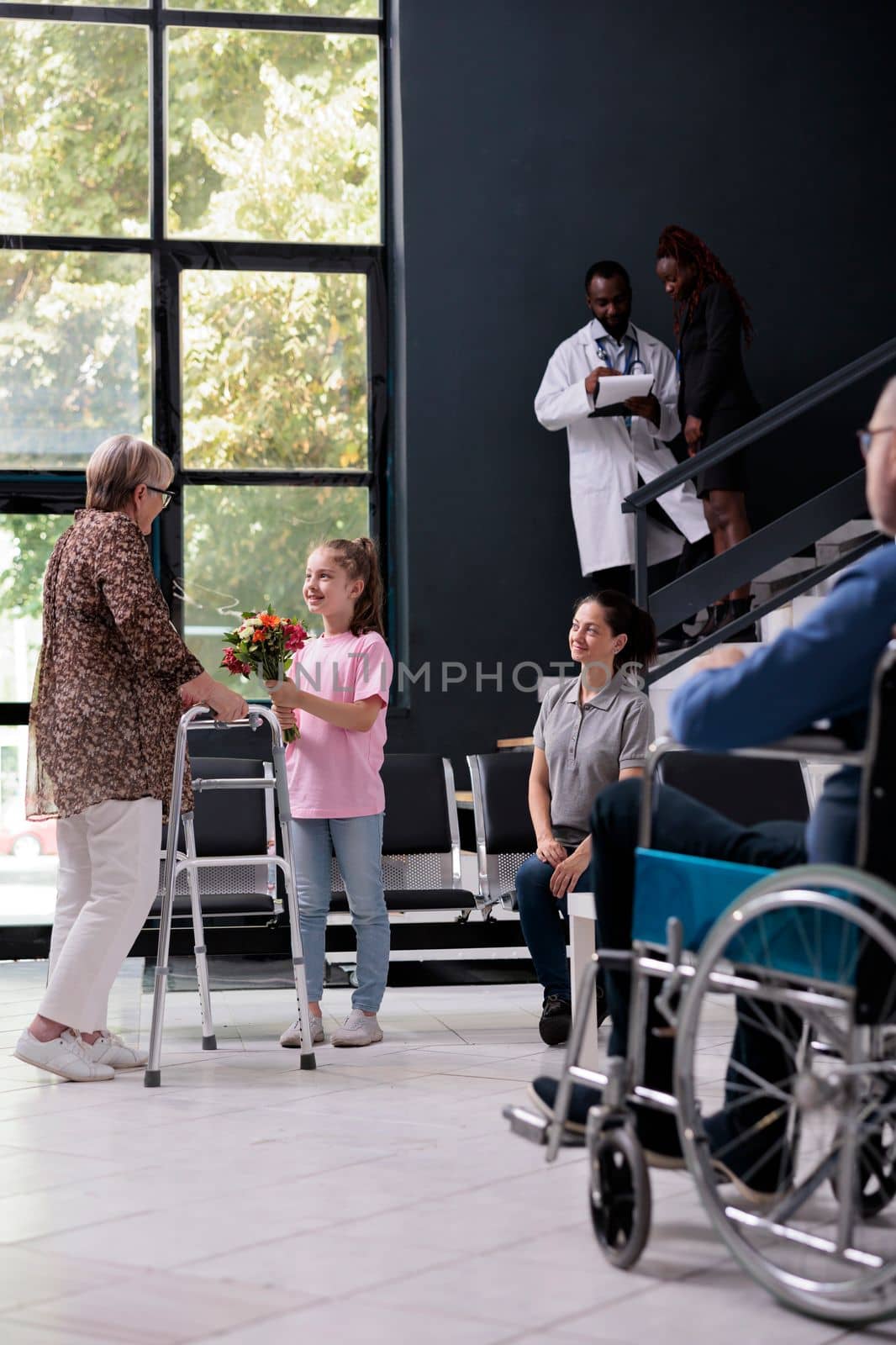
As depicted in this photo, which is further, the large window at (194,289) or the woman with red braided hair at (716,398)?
the large window at (194,289)

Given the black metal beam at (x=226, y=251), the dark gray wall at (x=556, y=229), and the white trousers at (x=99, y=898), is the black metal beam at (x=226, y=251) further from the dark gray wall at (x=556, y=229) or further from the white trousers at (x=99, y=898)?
the white trousers at (x=99, y=898)

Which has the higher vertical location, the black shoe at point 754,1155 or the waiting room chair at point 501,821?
the waiting room chair at point 501,821

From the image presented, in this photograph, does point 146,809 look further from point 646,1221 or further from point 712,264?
point 712,264

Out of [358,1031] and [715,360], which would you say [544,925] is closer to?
[358,1031]

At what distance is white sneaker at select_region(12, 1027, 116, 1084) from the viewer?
3643mm

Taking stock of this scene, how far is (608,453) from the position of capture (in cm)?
682

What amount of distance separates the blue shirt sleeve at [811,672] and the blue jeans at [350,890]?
218 cm

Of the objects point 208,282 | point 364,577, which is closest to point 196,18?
point 208,282

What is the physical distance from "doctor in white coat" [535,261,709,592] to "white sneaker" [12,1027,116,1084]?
3.65 metres

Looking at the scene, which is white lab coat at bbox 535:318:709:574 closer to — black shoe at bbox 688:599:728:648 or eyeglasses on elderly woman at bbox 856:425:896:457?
black shoe at bbox 688:599:728:648

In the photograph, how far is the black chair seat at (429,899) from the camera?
15.5 feet

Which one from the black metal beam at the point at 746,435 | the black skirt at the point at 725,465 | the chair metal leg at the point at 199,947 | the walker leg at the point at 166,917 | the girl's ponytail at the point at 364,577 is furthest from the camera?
the black skirt at the point at 725,465

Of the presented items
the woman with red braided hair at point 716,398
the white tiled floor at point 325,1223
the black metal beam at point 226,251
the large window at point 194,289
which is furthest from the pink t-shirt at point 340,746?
the black metal beam at point 226,251

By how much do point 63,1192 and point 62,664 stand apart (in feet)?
4.63
